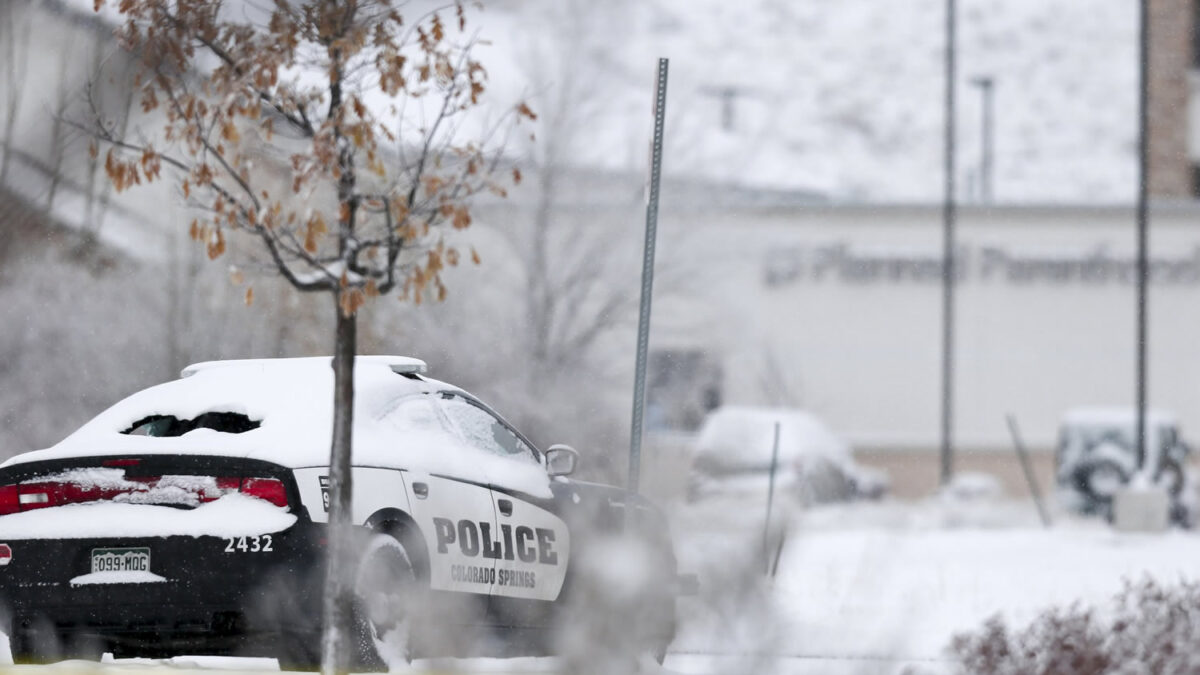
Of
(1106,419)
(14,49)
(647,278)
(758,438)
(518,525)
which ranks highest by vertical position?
(14,49)

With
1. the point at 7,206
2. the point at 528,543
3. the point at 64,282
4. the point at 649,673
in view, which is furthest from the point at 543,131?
the point at 649,673

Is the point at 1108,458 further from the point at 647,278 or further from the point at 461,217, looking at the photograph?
the point at 461,217

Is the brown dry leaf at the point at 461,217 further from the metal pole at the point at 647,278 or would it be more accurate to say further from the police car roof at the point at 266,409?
the police car roof at the point at 266,409

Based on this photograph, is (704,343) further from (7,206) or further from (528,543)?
(528,543)

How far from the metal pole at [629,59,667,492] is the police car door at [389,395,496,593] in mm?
853

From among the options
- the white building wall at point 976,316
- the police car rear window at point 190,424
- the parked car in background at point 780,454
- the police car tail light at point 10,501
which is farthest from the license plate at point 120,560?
the white building wall at point 976,316

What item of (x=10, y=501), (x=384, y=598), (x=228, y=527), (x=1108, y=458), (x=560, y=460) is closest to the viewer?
(x=228, y=527)

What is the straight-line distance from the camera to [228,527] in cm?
781

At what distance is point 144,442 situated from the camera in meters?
8.11

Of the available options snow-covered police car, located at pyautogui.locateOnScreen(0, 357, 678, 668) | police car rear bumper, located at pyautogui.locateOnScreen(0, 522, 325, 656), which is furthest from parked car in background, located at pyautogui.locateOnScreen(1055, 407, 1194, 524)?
police car rear bumper, located at pyautogui.locateOnScreen(0, 522, 325, 656)

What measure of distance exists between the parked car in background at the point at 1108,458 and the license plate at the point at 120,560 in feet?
77.5

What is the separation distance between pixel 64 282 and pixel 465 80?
1092 cm

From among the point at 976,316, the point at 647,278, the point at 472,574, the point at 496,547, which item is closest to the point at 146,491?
the point at 472,574

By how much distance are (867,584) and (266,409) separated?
3.28 meters
